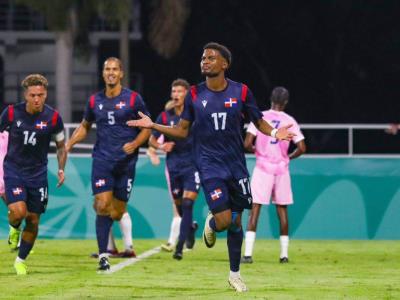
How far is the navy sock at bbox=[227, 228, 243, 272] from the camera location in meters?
13.9

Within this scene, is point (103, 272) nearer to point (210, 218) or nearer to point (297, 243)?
point (210, 218)

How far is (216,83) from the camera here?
1405 centimetres

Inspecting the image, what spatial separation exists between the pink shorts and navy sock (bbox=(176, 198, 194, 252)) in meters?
0.93

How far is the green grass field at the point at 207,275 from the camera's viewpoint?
13.7 meters

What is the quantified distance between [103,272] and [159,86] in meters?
33.2

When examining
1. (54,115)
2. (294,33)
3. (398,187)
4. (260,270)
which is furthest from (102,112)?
(294,33)

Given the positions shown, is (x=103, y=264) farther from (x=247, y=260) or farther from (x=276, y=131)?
(x=276, y=131)

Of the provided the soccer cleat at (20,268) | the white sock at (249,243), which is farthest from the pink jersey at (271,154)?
the soccer cleat at (20,268)

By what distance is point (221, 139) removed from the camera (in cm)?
1395

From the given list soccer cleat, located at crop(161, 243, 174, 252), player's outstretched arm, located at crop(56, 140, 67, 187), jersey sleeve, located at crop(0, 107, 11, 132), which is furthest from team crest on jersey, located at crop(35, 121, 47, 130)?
soccer cleat, located at crop(161, 243, 174, 252)

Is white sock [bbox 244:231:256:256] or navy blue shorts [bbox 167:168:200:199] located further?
navy blue shorts [bbox 167:168:200:199]

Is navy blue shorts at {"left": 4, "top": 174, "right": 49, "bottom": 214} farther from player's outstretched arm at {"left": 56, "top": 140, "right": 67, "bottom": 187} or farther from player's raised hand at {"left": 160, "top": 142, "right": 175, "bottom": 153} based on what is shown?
player's raised hand at {"left": 160, "top": 142, "right": 175, "bottom": 153}

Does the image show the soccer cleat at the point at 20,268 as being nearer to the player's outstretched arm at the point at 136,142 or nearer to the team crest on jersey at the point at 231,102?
the player's outstretched arm at the point at 136,142

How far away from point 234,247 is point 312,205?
9.27 meters
